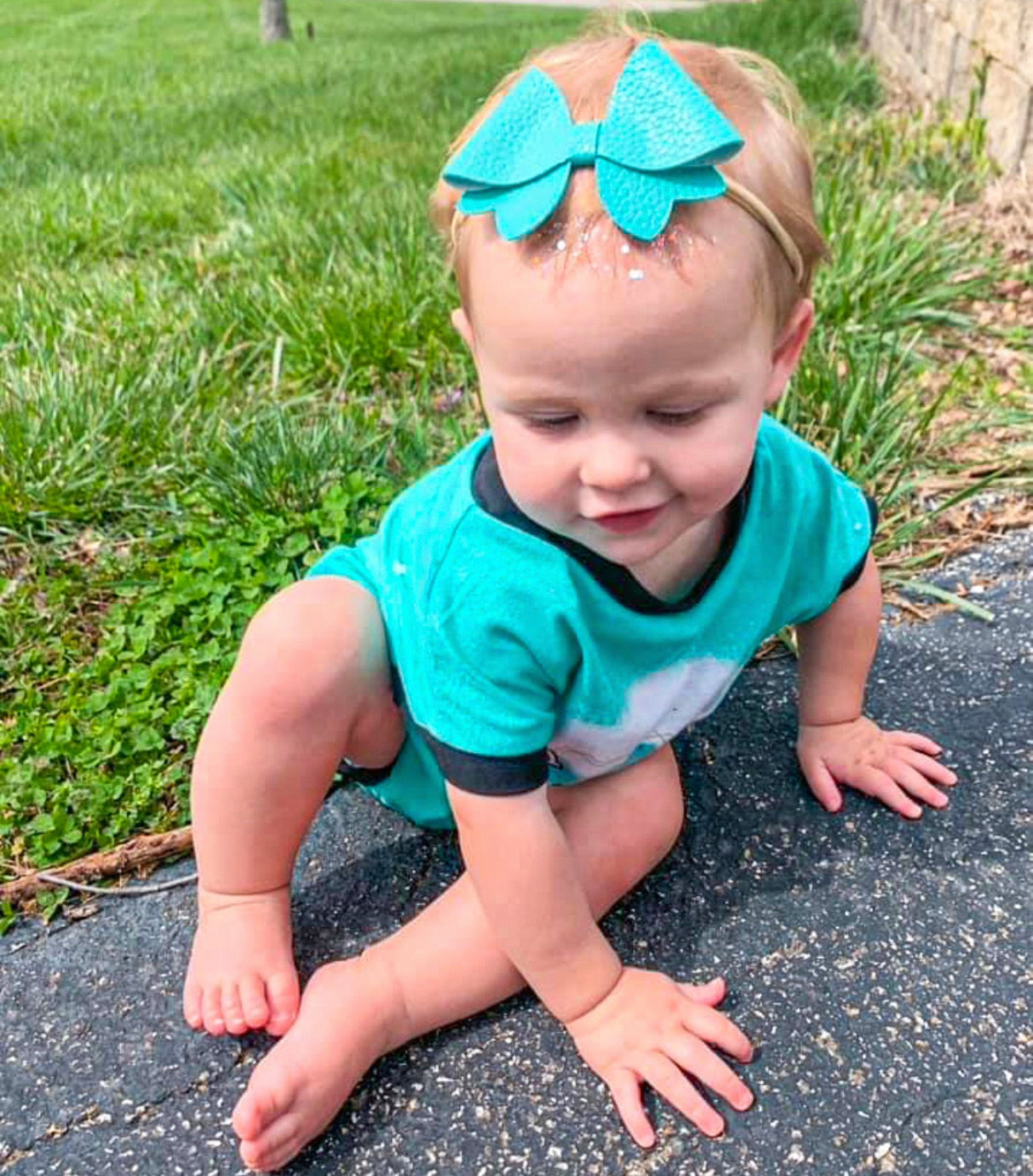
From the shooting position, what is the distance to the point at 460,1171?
1.42m

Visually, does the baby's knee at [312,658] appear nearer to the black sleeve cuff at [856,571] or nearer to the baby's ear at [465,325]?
the baby's ear at [465,325]

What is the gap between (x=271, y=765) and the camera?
1631mm

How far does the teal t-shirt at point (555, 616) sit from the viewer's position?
1.42 m

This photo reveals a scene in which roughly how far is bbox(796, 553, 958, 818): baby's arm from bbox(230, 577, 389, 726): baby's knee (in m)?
0.71

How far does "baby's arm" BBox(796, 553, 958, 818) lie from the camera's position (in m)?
1.85

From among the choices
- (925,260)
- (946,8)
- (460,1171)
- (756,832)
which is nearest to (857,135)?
(946,8)

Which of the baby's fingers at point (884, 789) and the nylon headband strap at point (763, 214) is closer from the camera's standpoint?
the nylon headband strap at point (763, 214)

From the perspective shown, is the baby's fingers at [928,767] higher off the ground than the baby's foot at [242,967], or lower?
higher

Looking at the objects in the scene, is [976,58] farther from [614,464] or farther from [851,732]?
[614,464]

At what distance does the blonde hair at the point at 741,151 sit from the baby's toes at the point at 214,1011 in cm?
98

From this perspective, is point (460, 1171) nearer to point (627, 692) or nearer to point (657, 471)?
point (627, 692)

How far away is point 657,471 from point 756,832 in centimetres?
81

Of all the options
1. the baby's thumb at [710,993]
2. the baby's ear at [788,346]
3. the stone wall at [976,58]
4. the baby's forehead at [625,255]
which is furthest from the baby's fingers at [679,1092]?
the stone wall at [976,58]

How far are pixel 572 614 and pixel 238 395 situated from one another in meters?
1.87
